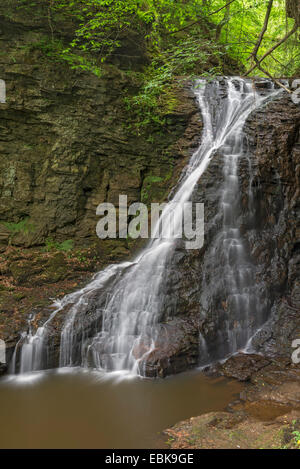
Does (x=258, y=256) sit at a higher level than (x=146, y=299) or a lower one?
higher

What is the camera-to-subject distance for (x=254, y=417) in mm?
4539

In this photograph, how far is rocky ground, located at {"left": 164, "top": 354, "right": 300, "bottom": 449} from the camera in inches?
149

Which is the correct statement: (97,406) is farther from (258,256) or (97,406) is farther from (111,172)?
(111,172)

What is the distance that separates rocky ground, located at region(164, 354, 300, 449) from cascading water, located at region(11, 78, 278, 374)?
898 mm

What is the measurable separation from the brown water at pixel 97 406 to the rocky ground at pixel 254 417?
27 cm

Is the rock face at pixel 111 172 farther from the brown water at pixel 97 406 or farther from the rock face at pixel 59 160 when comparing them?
the brown water at pixel 97 406

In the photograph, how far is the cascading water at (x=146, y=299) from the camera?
250 inches

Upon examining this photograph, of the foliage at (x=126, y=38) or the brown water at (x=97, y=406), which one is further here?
the foliage at (x=126, y=38)

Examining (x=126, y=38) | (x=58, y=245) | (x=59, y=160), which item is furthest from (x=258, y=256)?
(x=126, y=38)

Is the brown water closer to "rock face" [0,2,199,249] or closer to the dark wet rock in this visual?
the dark wet rock

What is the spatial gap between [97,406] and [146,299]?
241 centimetres

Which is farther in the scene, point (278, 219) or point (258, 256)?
point (278, 219)

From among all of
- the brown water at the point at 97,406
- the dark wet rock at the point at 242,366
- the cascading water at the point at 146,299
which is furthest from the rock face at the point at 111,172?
the brown water at the point at 97,406

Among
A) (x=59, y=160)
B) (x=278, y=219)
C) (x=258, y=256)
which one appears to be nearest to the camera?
(x=258, y=256)
